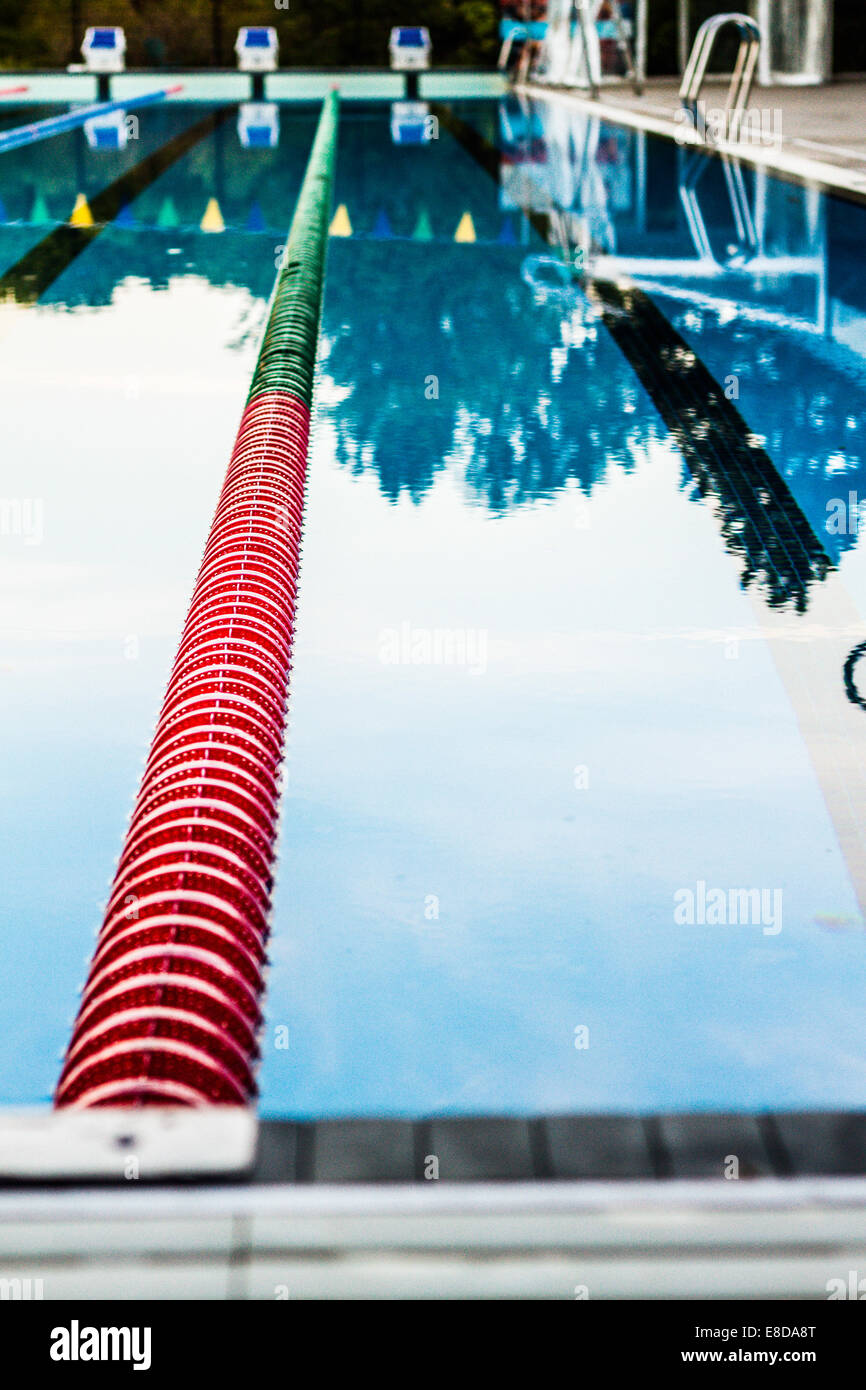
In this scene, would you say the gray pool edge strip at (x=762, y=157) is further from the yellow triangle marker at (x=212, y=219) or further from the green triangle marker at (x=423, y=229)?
the yellow triangle marker at (x=212, y=219)

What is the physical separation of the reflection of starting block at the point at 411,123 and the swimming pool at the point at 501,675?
10.9 meters

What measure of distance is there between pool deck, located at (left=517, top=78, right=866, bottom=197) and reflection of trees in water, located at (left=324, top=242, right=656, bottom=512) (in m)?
2.82

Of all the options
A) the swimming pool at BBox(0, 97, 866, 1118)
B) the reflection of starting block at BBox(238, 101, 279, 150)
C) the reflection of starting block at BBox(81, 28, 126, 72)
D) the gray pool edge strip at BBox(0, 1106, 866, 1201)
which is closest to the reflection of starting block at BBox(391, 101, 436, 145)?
the reflection of starting block at BBox(238, 101, 279, 150)

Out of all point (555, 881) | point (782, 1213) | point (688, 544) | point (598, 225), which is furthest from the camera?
point (598, 225)

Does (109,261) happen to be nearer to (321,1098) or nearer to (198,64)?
(321,1098)

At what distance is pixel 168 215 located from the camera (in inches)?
494

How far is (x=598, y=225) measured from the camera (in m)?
11.6

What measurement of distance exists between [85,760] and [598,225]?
892 centimetres

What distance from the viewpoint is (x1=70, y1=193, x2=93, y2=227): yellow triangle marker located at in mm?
11945

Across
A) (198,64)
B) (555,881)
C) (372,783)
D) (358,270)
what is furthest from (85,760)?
(198,64)

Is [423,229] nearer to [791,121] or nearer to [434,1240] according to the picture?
[791,121]

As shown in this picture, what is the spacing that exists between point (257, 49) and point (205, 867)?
99.6 ft

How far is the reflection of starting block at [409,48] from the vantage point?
1193 inches

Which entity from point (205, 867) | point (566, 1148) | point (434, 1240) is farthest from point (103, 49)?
point (434, 1240)
